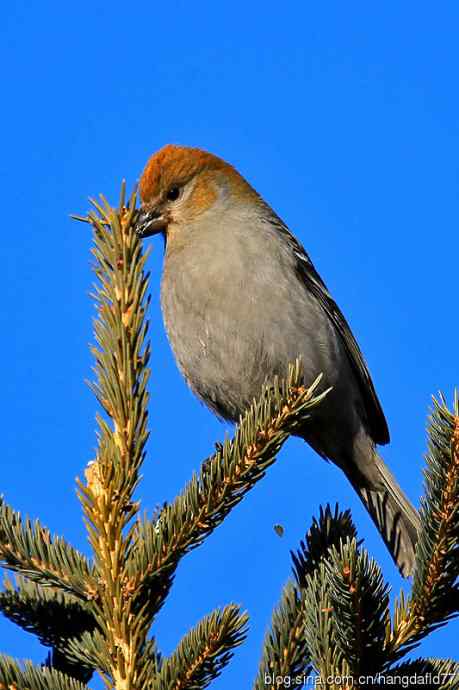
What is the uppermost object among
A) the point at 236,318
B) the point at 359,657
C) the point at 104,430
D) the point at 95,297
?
the point at 236,318

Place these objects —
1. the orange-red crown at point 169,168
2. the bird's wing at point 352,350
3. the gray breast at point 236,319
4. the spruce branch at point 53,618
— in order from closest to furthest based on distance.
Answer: the spruce branch at point 53,618, the gray breast at point 236,319, the orange-red crown at point 169,168, the bird's wing at point 352,350

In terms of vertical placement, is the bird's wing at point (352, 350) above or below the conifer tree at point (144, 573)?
above

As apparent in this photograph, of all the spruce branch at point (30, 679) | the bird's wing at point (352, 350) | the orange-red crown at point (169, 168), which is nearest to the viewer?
the spruce branch at point (30, 679)

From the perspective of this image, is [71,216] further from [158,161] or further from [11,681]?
[158,161]

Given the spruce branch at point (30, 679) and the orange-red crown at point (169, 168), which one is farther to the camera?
the orange-red crown at point (169, 168)

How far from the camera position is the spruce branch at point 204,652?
2.22m

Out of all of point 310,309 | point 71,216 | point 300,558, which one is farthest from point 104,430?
point 310,309

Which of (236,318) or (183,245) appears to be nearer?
(236,318)

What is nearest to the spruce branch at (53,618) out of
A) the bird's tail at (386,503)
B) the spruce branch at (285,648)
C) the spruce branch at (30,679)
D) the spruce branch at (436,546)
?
the spruce branch at (30,679)

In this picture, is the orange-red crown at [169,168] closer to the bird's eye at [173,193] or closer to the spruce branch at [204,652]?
the bird's eye at [173,193]

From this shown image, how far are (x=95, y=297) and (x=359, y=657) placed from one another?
1.27 m

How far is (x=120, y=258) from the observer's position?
2.54 metres

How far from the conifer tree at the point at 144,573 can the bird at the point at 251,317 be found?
2.38 metres

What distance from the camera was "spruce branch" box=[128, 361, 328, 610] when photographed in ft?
7.73
